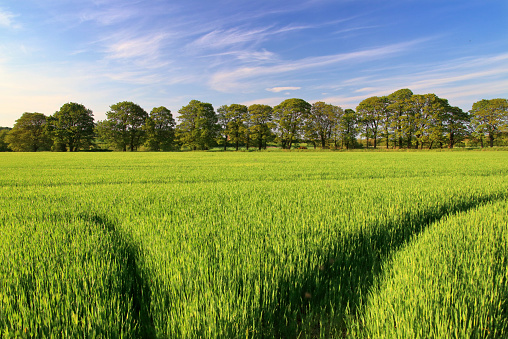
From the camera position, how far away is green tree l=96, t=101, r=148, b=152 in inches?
2073

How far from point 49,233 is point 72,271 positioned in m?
1.42

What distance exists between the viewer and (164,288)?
1994 mm

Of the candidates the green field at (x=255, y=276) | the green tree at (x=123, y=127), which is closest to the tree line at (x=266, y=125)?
the green tree at (x=123, y=127)

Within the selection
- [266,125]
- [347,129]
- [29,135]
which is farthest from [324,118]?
[29,135]

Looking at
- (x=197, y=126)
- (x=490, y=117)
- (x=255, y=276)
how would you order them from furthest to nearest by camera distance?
(x=197, y=126), (x=490, y=117), (x=255, y=276)

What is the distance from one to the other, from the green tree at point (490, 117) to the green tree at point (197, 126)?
56.4 metres

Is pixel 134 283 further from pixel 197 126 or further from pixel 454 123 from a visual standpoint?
pixel 454 123

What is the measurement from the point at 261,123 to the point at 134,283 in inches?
2181

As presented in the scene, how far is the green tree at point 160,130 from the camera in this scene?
53497mm

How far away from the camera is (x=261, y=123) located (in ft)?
185

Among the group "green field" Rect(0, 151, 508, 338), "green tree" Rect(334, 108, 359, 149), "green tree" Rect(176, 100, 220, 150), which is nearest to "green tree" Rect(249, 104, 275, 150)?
"green tree" Rect(176, 100, 220, 150)

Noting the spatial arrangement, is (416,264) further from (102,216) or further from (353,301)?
(102,216)

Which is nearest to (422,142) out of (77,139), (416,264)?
(416,264)

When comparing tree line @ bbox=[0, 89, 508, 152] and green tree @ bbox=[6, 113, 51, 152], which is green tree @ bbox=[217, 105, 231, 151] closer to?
tree line @ bbox=[0, 89, 508, 152]
